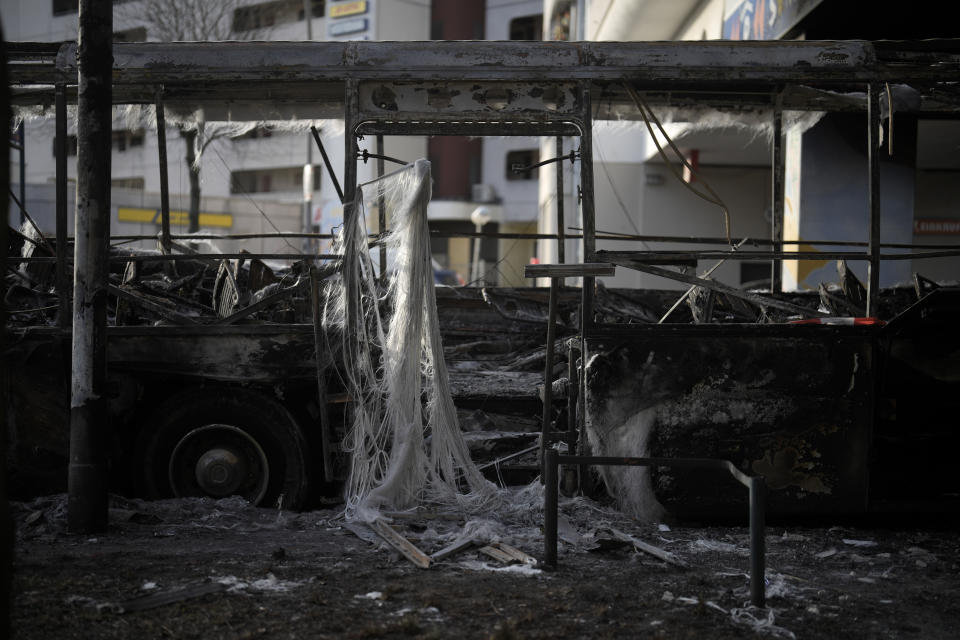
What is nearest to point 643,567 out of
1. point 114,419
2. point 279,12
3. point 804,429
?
point 804,429

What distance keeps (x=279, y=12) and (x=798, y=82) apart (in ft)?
109

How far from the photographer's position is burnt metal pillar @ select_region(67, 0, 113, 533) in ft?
17.6

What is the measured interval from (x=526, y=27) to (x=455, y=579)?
35.8m

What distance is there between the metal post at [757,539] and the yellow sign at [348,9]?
3540cm

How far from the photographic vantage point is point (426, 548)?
16.8 ft

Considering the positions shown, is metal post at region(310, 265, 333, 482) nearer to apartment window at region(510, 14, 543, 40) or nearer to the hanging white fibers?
the hanging white fibers

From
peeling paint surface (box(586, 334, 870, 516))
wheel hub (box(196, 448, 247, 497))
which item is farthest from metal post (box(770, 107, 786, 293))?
wheel hub (box(196, 448, 247, 497))

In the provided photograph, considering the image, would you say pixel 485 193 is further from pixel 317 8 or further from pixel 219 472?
pixel 219 472

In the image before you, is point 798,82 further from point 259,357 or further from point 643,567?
point 259,357

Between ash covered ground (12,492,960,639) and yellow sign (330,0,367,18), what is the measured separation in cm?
3367

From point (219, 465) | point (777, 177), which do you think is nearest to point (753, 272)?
point (777, 177)

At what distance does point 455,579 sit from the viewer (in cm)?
459

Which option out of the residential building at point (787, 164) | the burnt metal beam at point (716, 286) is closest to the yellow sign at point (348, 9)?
the residential building at point (787, 164)

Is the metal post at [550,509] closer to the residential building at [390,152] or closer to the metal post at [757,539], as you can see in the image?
the metal post at [757,539]
